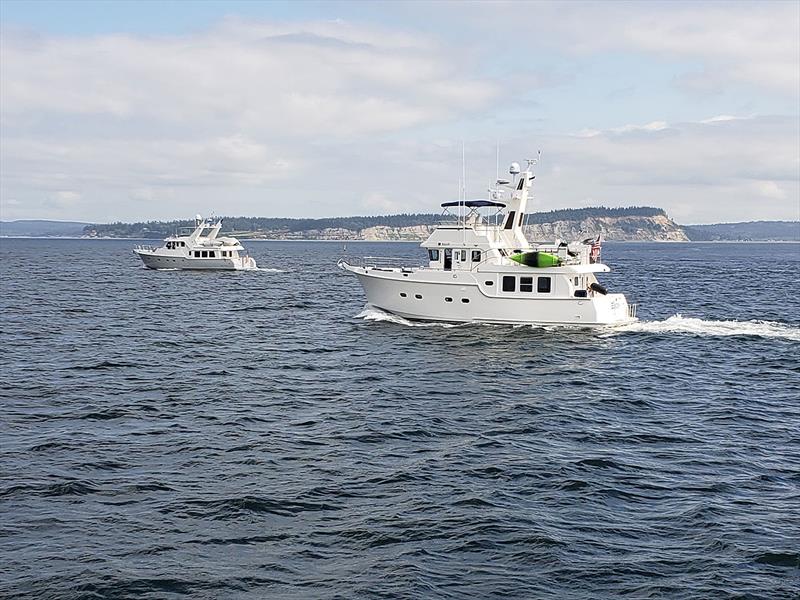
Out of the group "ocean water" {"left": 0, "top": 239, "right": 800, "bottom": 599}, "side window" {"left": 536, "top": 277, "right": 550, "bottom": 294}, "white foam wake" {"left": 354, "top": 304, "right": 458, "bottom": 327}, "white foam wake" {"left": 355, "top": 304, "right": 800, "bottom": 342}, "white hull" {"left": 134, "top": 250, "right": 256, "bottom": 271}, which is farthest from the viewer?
"white hull" {"left": 134, "top": 250, "right": 256, "bottom": 271}

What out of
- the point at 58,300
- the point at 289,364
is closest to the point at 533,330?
the point at 289,364

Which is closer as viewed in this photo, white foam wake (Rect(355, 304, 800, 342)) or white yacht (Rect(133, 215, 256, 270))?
white foam wake (Rect(355, 304, 800, 342))

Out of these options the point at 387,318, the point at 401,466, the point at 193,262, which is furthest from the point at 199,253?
the point at 401,466

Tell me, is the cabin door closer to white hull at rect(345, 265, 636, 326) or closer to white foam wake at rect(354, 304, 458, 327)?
white hull at rect(345, 265, 636, 326)

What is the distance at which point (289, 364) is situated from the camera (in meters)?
33.9

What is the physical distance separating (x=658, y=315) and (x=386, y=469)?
37.8 meters

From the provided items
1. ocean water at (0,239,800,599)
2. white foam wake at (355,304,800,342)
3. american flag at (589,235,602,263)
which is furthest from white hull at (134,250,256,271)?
american flag at (589,235,602,263)

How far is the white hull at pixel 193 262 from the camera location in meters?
92.5

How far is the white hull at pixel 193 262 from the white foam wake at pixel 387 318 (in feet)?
150

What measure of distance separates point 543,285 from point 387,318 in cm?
961

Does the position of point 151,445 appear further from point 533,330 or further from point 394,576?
point 533,330

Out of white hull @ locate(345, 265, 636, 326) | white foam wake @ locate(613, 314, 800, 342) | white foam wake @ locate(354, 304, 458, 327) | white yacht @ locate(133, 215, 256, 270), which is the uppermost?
white yacht @ locate(133, 215, 256, 270)

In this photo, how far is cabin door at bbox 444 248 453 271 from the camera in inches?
1690

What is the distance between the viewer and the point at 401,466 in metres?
19.8
